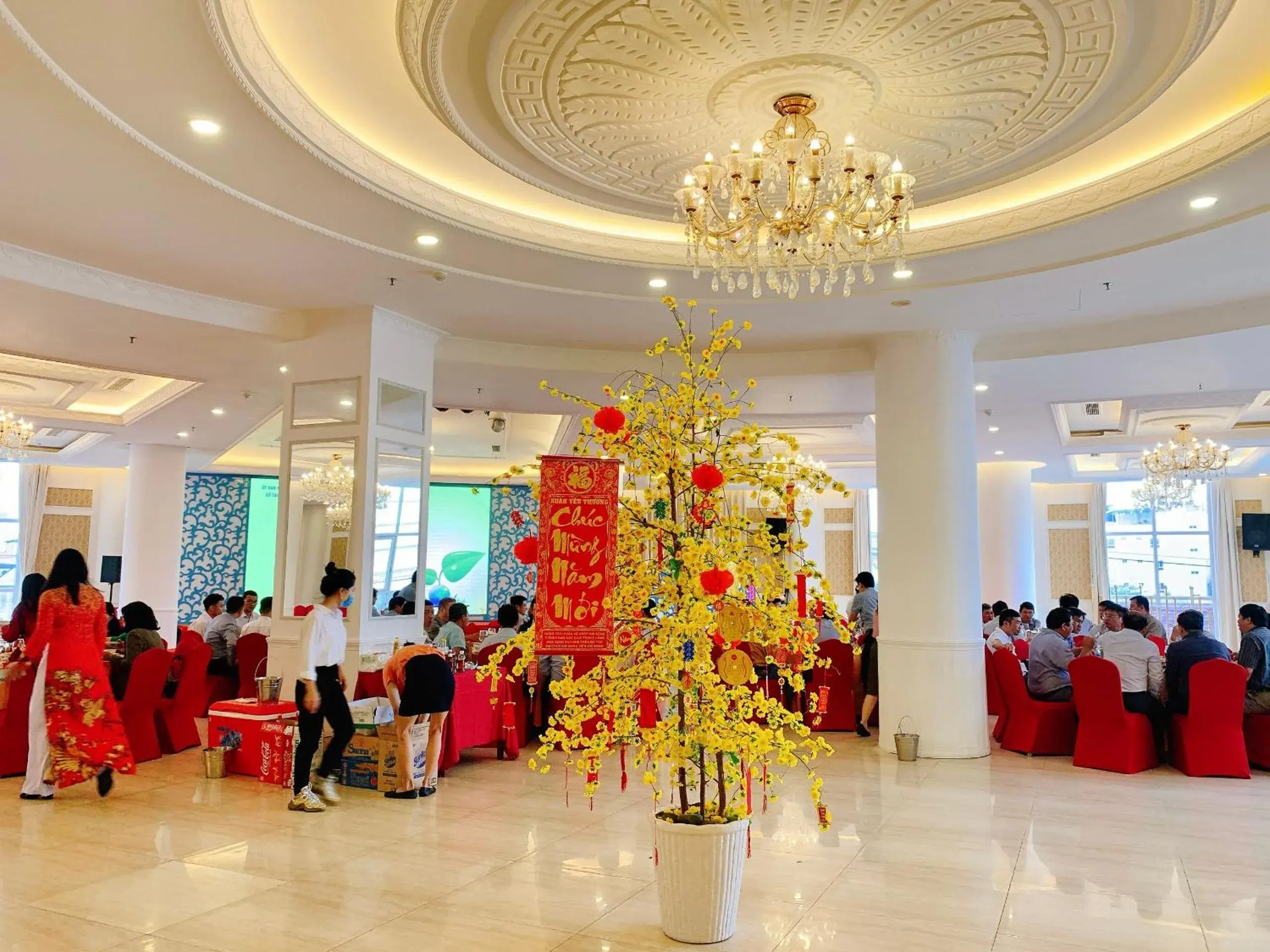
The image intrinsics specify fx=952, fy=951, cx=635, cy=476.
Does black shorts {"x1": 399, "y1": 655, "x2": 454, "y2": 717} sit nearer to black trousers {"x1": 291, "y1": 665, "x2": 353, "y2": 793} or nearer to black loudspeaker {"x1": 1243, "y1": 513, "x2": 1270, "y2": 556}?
black trousers {"x1": 291, "y1": 665, "x2": 353, "y2": 793}

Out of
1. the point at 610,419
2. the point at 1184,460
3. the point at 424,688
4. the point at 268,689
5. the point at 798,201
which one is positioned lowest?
the point at 268,689

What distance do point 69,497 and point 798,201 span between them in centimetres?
1729

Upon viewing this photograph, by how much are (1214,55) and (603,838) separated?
499 centimetres

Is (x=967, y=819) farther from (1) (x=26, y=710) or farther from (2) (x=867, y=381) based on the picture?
(1) (x=26, y=710)

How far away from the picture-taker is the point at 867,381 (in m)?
9.78

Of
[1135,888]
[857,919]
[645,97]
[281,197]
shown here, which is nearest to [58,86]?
[281,197]

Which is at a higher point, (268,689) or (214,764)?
(268,689)

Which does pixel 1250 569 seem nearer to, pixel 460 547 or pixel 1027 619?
pixel 1027 619

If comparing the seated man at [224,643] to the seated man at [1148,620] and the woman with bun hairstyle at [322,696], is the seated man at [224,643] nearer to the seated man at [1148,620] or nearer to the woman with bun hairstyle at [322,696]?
the woman with bun hairstyle at [322,696]

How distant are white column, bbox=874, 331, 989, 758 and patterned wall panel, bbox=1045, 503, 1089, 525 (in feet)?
36.5

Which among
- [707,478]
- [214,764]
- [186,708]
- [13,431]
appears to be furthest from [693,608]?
[13,431]

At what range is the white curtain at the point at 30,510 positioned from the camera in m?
17.0

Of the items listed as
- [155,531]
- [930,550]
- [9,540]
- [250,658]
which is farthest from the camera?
[9,540]

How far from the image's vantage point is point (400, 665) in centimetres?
639
